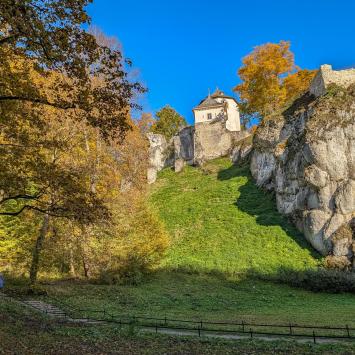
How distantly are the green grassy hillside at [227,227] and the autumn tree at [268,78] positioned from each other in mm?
11643

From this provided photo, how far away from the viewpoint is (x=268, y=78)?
55.6m

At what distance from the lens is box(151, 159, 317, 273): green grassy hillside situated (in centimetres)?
3216

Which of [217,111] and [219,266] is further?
[217,111]

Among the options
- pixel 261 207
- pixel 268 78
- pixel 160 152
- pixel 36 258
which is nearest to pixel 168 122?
pixel 160 152

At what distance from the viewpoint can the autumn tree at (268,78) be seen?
2174 inches

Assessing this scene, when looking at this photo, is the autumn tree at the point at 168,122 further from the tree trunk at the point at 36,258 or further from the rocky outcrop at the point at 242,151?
the tree trunk at the point at 36,258

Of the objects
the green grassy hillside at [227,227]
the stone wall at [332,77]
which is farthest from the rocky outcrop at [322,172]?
the green grassy hillside at [227,227]

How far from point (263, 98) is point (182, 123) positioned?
105ft

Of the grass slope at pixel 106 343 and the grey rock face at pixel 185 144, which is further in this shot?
the grey rock face at pixel 185 144

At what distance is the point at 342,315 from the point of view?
1956 centimetres

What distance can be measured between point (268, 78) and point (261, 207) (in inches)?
936

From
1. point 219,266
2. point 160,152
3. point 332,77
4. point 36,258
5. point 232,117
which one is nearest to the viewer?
point 36,258

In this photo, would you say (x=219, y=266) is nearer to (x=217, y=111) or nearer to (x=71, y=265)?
(x=71, y=265)

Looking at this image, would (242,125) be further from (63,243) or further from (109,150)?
(63,243)
